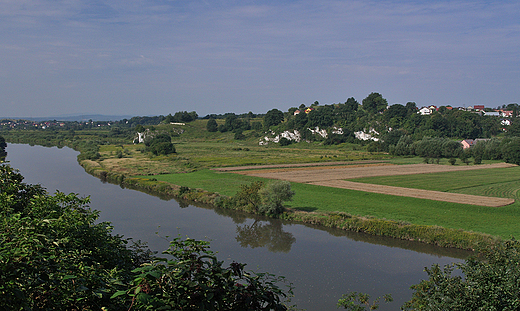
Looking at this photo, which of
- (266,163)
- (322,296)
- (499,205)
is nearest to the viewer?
(322,296)

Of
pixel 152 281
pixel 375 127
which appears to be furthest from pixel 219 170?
pixel 375 127

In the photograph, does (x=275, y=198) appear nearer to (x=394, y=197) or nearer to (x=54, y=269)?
(x=394, y=197)

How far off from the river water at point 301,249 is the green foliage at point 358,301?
0.40m

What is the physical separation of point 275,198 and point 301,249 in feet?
31.0

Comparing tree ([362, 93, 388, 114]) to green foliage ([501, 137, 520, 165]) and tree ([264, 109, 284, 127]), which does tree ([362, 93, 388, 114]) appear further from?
green foliage ([501, 137, 520, 165])

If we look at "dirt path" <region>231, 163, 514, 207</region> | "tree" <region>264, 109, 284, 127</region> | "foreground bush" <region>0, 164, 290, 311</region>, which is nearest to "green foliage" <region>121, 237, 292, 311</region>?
"foreground bush" <region>0, 164, 290, 311</region>

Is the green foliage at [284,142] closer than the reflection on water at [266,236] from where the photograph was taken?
No

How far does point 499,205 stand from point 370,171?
90.7 feet

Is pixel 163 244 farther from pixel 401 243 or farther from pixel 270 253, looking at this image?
pixel 401 243

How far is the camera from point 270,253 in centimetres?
2498

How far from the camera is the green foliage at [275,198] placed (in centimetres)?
3434

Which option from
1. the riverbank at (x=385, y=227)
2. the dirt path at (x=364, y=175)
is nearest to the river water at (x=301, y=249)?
the riverbank at (x=385, y=227)

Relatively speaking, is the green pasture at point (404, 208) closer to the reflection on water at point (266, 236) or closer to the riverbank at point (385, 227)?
the riverbank at point (385, 227)

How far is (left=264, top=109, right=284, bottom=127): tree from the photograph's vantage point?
498 feet
